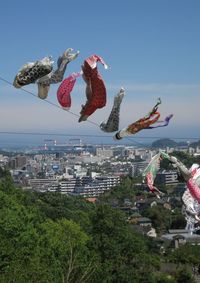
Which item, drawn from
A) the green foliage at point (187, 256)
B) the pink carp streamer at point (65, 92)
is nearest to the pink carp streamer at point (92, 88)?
the pink carp streamer at point (65, 92)

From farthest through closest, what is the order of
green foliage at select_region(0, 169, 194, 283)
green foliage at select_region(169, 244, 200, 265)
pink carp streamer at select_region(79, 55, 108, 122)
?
1. green foliage at select_region(169, 244, 200, 265)
2. green foliage at select_region(0, 169, 194, 283)
3. pink carp streamer at select_region(79, 55, 108, 122)

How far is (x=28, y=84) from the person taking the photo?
20.1 ft

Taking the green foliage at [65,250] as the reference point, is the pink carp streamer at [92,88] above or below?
above

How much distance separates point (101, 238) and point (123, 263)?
129cm

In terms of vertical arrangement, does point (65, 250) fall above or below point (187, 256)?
above

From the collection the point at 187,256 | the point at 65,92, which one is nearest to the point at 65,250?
the point at 65,92

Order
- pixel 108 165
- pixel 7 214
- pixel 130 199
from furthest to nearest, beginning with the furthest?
pixel 108 165 < pixel 130 199 < pixel 7 214

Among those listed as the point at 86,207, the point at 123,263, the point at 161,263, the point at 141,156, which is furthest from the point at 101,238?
the point at 141,156

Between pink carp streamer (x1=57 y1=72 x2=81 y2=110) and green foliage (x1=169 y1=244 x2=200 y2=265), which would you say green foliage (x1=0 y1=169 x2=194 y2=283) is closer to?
pink carp streamer (x1=57 y1=72 x2=81 y2=110)

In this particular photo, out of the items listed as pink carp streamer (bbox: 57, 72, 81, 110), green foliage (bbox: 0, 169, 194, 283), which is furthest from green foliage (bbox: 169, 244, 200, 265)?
pink carp streamer (bbox: 57, 72, 81, 110)

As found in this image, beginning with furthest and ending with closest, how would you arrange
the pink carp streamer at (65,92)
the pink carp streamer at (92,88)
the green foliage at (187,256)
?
the green foliage at (187,256) → the pink carp streamer at (65,92) → the pink carp streamer at (92,88)

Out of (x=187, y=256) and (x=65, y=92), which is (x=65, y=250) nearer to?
(x=65, y=92)

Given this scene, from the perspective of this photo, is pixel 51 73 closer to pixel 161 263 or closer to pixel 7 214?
pixel 7 214

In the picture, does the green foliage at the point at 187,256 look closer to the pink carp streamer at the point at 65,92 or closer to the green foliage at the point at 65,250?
the green foliage at the point at 65,250
